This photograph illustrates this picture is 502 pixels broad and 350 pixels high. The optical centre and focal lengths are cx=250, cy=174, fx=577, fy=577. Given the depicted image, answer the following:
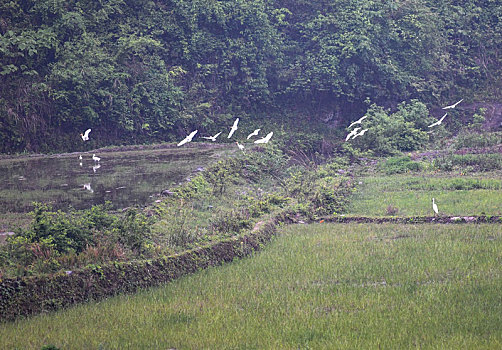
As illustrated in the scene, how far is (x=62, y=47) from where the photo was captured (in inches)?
858

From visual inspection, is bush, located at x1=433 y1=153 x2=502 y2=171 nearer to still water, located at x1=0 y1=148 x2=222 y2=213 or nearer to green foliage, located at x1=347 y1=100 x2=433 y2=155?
green foliage, located at x1=347 y1=100 x2=433 y2=155

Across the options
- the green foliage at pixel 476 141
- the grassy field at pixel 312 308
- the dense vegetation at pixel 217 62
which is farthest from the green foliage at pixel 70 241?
the green foliage at pixel 476 141

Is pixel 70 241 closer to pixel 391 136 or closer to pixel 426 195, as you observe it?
pixel 426 195

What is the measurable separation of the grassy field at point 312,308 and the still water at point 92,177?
4.05m

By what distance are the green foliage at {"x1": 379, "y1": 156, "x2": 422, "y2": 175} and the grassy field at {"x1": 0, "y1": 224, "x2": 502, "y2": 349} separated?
31.1 feet

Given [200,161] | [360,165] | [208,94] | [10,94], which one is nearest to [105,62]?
[10,94]

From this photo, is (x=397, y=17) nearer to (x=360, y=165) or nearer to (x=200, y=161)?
(x=360, y=165)

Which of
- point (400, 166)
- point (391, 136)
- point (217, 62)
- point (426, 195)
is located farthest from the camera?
point (217, 62)

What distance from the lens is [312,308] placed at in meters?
5.25

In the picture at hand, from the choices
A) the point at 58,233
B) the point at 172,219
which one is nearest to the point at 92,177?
the point at 172,219

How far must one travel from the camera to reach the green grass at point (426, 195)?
1109 centimetres

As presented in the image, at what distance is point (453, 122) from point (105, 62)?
16496mm

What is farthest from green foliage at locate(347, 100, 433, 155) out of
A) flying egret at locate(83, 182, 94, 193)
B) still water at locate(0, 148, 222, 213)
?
flying egret at locate(83, 182, 94, 193)

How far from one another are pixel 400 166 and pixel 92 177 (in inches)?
353
